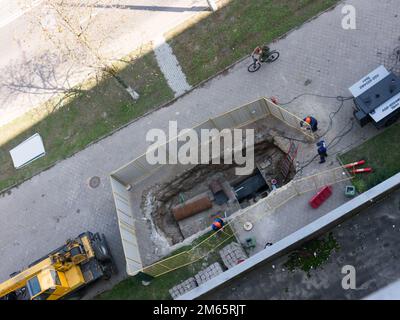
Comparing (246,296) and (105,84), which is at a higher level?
(105,84)

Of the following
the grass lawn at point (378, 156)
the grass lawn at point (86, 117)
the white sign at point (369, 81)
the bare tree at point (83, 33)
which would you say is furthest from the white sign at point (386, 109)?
the bare tree at point (83, 33)

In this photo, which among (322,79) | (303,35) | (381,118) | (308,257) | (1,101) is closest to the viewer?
(308,257)

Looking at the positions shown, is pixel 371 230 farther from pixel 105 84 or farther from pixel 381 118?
pixel 105 84

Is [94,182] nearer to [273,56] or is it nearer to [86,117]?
[86,117]

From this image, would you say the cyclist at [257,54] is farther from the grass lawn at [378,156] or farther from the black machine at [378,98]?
the grass lawn at [378,156]

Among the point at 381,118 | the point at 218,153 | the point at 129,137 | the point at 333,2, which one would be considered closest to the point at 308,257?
the point at 381,118

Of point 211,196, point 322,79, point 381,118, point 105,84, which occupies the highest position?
point 105,84

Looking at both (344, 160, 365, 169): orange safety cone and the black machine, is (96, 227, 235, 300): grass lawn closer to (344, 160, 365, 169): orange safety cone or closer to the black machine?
(344, 160, 365, 169): orange safety cone

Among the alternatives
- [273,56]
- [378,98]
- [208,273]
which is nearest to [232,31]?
[273,56]
